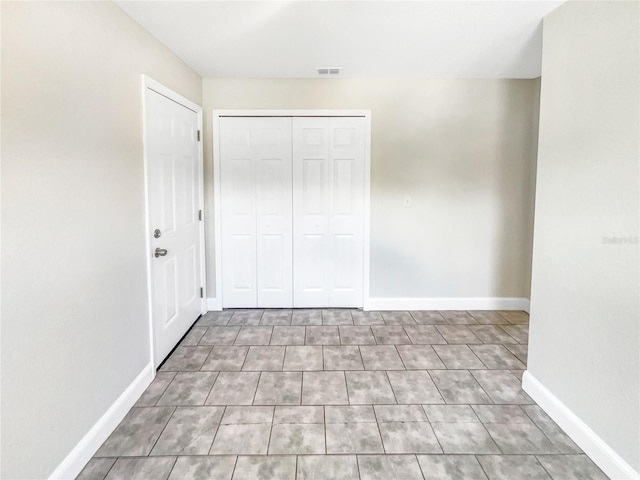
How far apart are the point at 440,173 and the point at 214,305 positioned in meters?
2.67

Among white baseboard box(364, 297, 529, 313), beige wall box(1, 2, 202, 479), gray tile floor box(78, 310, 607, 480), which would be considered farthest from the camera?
white baseboard box(364, 297, 529, 313)

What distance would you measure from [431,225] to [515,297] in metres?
A: 1.18

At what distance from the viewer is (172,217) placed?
2.99 m

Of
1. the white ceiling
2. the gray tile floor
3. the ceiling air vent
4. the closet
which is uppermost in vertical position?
the ceiling air vent

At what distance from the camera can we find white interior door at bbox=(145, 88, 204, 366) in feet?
8.63

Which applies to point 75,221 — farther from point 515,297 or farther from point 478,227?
point 515,297

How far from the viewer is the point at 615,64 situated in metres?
1.76

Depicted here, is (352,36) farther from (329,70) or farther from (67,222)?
(67,222)

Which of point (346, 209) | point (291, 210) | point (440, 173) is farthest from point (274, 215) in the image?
point (440, 173)

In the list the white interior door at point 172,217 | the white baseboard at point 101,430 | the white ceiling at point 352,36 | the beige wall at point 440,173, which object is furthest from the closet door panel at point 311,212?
the white baseboard at point 101,430

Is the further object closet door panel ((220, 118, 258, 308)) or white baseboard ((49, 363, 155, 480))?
closet door panel ((220, 118, 258, 308))

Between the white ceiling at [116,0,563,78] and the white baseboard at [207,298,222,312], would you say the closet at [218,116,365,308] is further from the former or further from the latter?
the white ceiling at [116,0,563,78]

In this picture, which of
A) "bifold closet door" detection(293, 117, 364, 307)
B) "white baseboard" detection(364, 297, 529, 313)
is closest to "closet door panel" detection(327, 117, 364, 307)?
"bifold closet door" detection(293, 117, 364, 307)

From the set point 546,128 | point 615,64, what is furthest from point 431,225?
point 615,64
